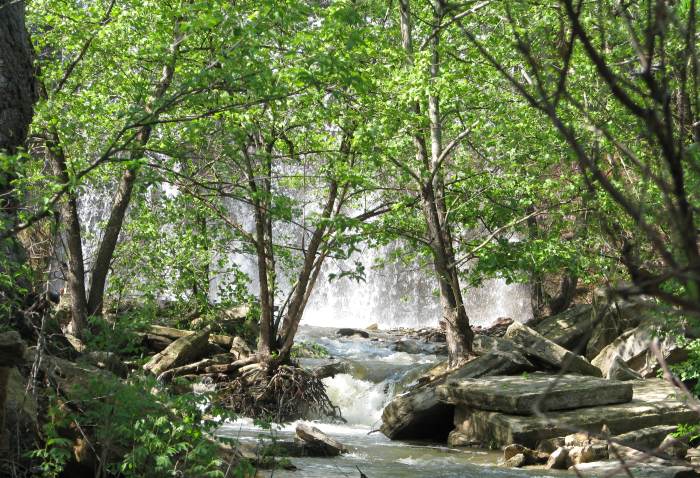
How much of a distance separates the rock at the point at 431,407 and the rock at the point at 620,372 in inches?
63.8

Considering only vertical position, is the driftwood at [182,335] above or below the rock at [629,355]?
above

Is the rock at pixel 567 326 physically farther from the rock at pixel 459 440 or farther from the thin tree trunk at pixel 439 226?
the rock at pixel 459 440

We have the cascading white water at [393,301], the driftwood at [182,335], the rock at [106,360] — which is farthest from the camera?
the cascading white water at [393,301]

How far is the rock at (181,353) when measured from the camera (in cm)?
1421

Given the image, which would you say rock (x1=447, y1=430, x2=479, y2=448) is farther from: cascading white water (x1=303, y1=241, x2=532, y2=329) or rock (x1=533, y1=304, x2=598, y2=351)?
cascading white water (x1=303, y1=241, x2=532, y2=329)

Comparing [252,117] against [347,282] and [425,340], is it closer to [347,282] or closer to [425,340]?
[425,340]

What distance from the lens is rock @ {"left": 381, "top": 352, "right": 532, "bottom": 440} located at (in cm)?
1265

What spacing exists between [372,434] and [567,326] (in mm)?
6401

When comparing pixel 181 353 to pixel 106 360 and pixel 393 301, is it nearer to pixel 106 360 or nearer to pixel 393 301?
pixel 106 360

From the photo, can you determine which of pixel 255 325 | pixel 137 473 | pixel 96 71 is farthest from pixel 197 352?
pixel 137 473

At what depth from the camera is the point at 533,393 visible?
10992 millimetres

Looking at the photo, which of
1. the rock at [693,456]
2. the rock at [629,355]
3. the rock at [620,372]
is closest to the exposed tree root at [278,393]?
the rock at [620,372]

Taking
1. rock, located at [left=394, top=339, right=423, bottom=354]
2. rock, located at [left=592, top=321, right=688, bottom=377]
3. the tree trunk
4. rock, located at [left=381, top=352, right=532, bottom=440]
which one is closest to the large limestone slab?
rock, located at [left=381, top=352, right=532, bottom=440]

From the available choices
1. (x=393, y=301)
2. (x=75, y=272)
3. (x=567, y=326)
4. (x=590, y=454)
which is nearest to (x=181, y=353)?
(x=75, y=272)
